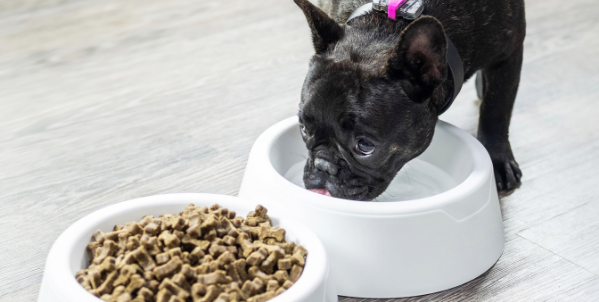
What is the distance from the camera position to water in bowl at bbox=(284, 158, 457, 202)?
2.33 metres

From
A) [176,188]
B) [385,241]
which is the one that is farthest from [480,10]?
[176,188]

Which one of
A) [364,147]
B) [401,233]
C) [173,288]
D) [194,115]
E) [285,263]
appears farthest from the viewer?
[194,115]

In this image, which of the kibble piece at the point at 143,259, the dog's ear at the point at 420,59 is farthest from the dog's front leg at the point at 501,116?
the kibble piece at the point at 143,259

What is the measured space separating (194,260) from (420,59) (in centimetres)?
85

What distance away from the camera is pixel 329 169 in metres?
2.05

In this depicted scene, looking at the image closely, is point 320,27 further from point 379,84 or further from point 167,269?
point 167,269

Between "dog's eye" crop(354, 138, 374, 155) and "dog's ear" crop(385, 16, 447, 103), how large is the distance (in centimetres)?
19

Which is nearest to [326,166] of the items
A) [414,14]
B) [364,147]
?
[364,147]

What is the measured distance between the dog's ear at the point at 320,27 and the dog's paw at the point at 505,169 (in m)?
0.89

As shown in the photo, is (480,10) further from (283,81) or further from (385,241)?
(283,81)

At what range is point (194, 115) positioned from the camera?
3.14 m

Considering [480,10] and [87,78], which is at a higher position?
[480,10]

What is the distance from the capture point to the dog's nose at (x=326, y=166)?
6.71ft

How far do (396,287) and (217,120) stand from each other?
1.49 metres
